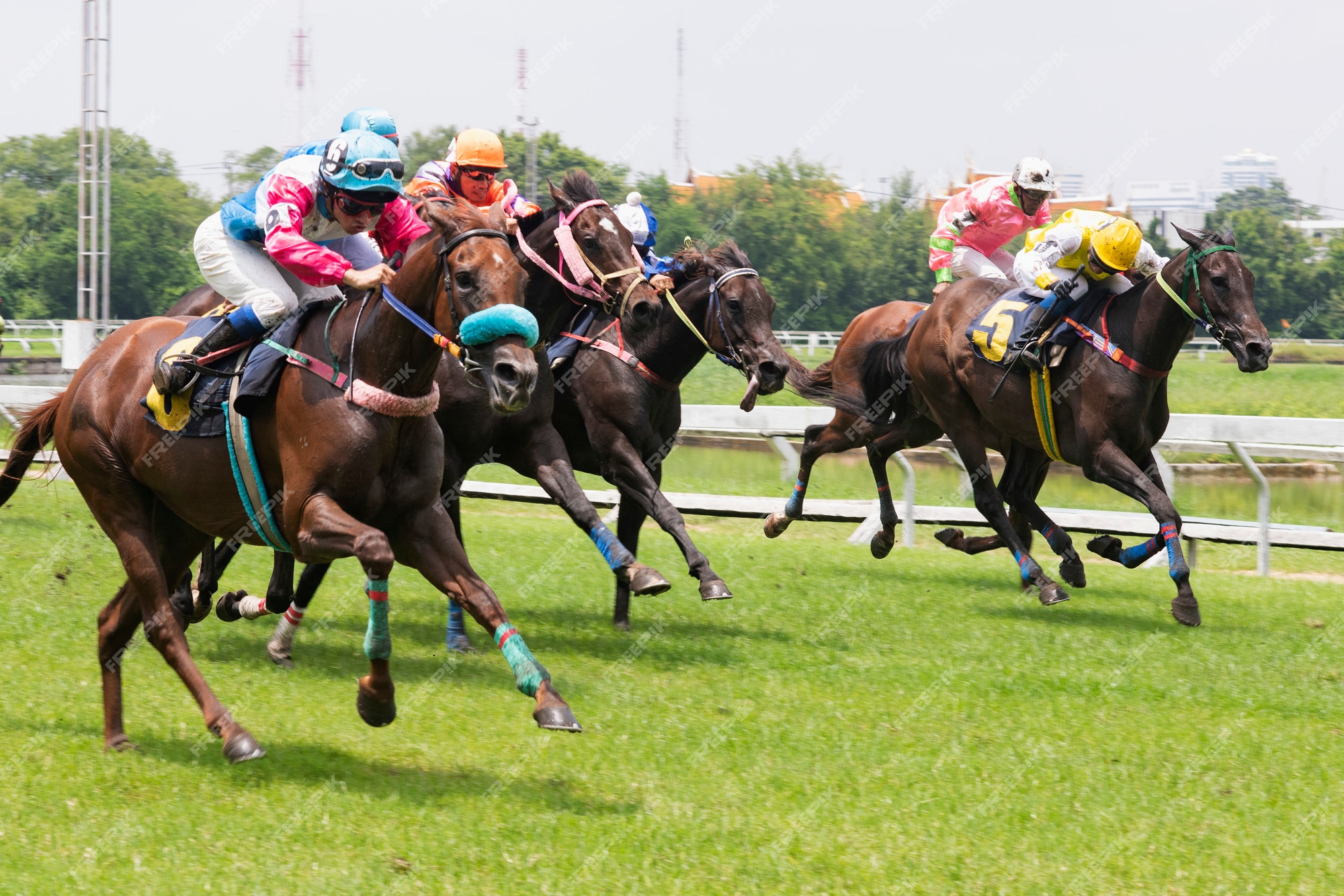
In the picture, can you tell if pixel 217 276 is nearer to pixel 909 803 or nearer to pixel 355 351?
pixel 355 351

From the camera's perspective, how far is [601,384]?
708cm

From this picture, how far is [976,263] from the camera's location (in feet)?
31.5

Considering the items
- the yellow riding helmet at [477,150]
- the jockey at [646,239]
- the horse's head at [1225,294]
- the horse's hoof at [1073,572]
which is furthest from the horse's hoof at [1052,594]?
the yellow riding helmet at [477,150]

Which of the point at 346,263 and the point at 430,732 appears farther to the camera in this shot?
the point at 430,732

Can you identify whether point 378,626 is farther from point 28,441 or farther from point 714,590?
point 714,590

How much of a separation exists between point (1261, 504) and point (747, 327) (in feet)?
14.4

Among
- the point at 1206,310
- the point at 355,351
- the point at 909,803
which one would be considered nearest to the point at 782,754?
the point at 909,803

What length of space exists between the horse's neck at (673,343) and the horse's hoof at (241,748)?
3.25 meters

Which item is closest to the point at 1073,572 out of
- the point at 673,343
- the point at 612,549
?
the point at 673,343

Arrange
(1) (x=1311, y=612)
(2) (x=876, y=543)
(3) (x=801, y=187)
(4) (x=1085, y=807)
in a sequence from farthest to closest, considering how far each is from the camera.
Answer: (3) (x=801, y=187) < (2) (x=876, y=543) < (1) (x=1311, y=612) < (4) (x=1085, y=807)

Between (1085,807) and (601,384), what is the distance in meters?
3.54

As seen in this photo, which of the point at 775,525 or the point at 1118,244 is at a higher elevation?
the point at 1118,244

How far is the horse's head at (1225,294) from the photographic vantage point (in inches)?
279

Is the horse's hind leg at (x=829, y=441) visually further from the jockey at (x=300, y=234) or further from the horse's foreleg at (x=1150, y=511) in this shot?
the jockey at (x=300, y=234)
